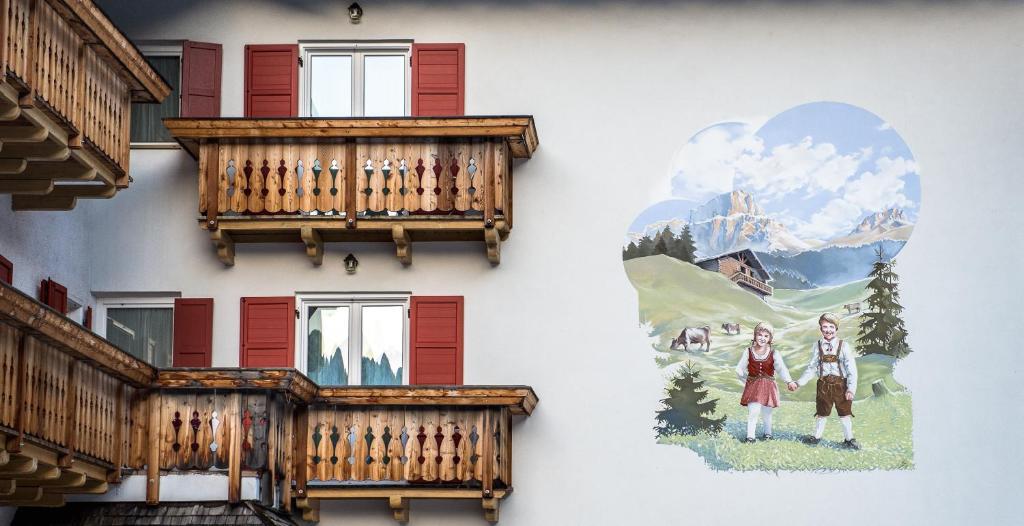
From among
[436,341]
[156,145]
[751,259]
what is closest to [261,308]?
[436,341]

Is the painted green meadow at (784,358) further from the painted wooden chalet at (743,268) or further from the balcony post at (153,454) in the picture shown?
the balcony post at (153,454)

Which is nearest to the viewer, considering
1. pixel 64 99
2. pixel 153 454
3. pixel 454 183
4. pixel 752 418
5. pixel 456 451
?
pixel 64 99

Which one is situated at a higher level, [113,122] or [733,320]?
[113,122]

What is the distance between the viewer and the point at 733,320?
24.6 m

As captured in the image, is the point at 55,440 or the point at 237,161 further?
the point at 237,161

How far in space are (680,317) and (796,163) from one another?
265cm

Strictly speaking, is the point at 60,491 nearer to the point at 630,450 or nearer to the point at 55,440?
the point at 55,440

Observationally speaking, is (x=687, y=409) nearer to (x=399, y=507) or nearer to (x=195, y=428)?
(x=399, y=507)

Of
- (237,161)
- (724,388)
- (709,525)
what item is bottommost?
(709,525)

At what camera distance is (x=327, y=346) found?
24.8m

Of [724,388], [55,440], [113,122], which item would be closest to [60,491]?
[55,440]

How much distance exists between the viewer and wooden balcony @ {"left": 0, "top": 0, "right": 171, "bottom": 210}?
17.9m

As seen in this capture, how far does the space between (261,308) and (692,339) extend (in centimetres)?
574

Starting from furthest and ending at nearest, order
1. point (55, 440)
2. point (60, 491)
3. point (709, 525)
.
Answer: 1. point (709, 525)
2. point (60, 491)
3. point (55, 440)
